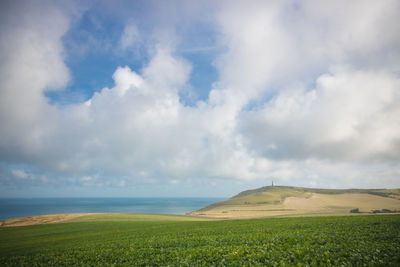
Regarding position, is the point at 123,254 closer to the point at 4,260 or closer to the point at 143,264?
the point at 143,264

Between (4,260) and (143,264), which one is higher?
(143,264)

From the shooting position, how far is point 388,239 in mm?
15914

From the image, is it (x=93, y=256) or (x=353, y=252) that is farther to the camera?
(x=93, y=256)

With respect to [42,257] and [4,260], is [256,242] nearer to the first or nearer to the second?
[42,257]

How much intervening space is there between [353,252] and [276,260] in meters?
5.39

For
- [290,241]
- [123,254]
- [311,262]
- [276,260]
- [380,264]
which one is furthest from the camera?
[123,254]

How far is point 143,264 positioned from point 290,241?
12.8 m

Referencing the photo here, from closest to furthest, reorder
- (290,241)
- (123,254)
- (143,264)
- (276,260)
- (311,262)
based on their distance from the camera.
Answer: (311,262) → (276,260) → (143,264) → (290,241) → (123,254)

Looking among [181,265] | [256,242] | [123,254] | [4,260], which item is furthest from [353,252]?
[4,260]

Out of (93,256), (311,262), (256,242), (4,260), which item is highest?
(311,262)

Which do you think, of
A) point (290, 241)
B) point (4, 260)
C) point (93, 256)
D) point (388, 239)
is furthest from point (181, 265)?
point (4, 260)

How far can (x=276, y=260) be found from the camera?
1317 cm

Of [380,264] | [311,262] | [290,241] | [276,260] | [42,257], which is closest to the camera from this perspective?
[380,264]

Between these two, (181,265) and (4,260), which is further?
(4,260)
